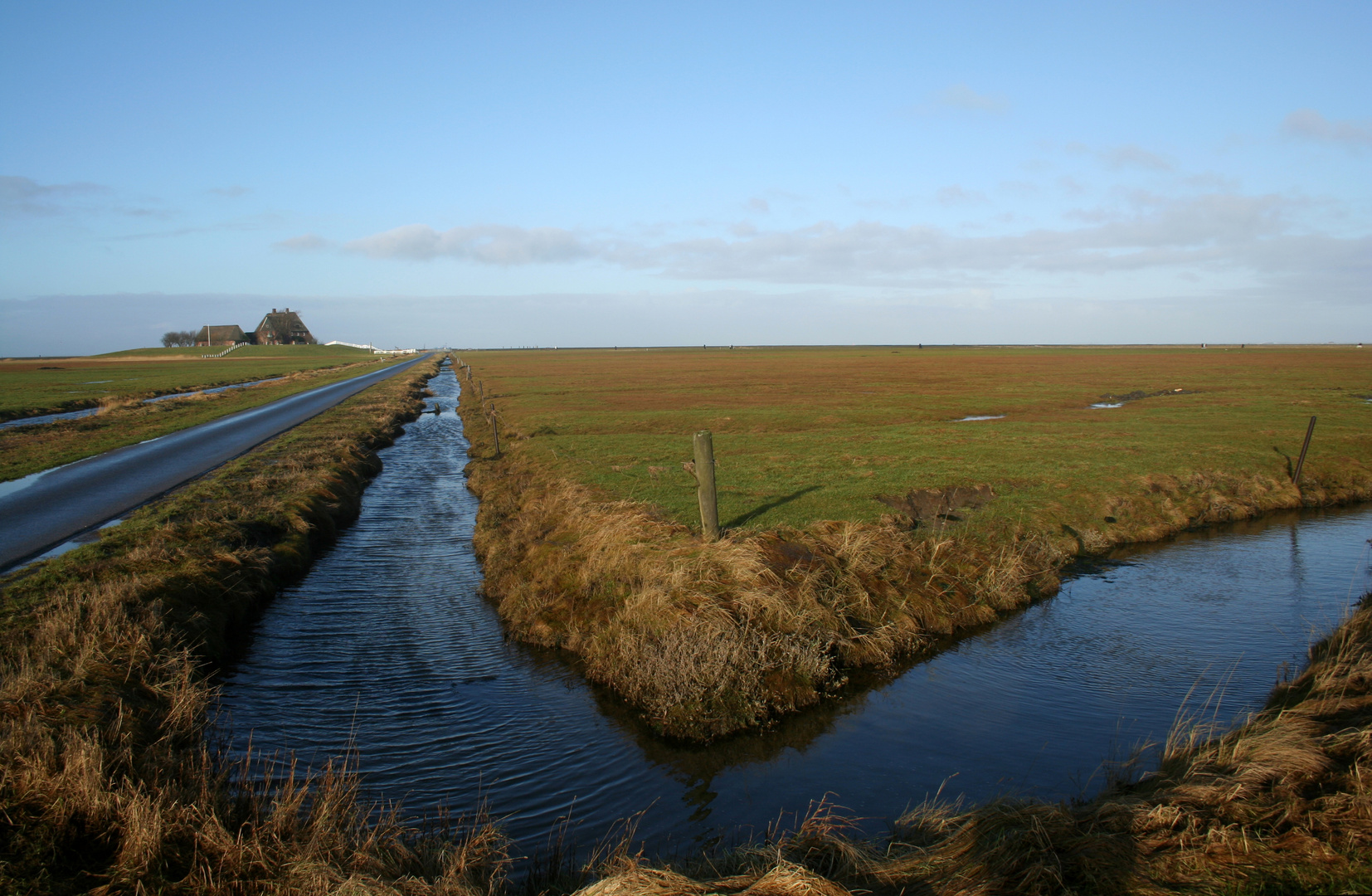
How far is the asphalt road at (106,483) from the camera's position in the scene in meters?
15.6

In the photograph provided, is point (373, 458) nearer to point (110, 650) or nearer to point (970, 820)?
point (110, 650)

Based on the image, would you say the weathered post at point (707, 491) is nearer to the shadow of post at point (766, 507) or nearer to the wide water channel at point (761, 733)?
the shadow of post at point (766, 507)

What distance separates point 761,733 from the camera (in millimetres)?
10203

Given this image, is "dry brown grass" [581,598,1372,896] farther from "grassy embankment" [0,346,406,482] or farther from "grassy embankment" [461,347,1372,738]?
"grassy embankment" [0,346,406,482]

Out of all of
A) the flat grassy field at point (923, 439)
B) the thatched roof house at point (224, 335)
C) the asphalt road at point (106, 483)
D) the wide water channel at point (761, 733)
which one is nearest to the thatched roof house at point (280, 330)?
the thatched roof house at point (224, 335)

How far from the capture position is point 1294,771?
6.57 meters

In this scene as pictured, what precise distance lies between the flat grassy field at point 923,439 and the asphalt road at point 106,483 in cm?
1114

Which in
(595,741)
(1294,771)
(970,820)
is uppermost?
(1294,771)

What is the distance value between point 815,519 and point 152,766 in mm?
12276

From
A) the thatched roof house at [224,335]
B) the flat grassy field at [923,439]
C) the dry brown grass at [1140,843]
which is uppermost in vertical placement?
the thatched roof house at [224,335]

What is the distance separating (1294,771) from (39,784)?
10787 millimetres

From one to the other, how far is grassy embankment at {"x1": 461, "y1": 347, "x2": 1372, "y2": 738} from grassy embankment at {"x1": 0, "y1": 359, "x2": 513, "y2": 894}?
465cm

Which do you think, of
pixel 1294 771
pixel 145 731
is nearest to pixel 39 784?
pixel 145 731

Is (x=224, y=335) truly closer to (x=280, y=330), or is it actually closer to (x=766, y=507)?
(x=280, y=330)
